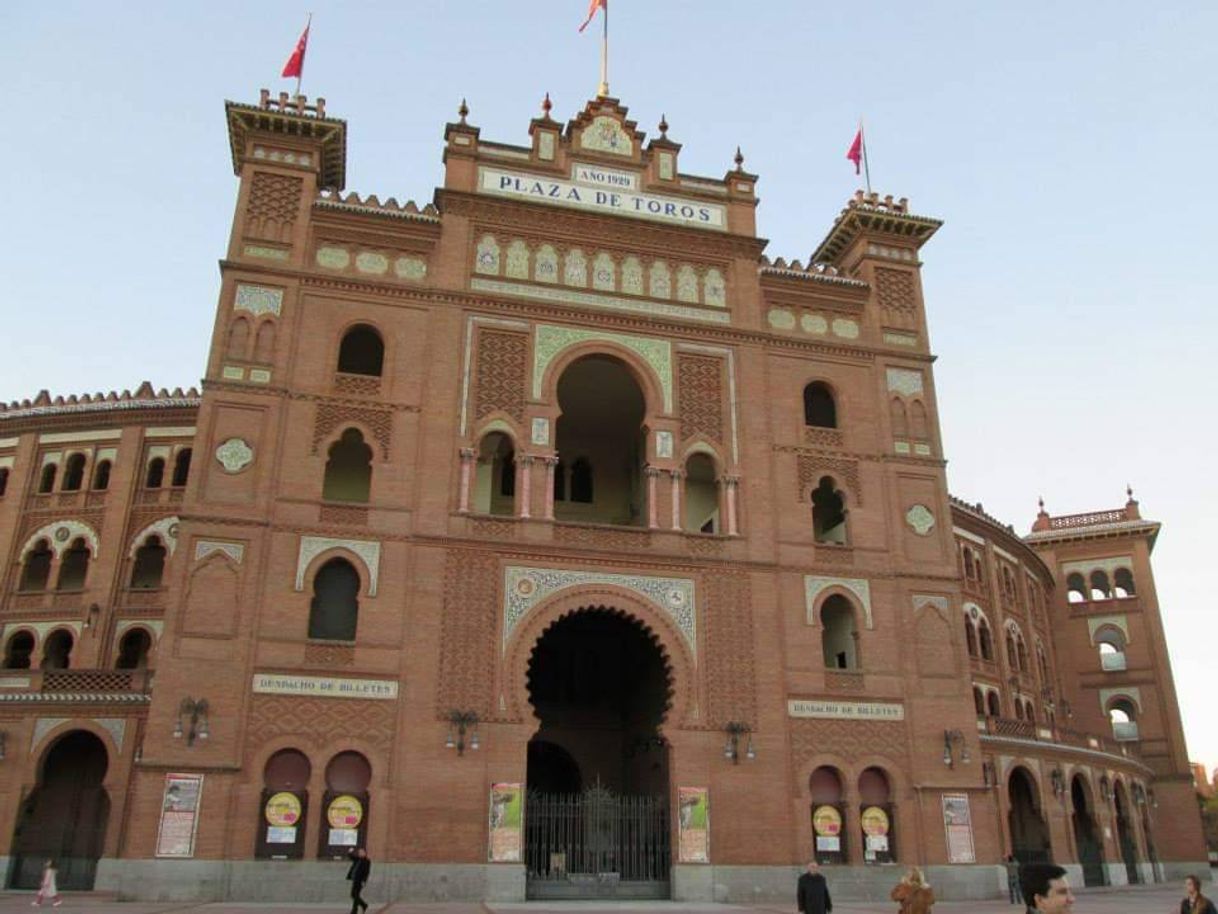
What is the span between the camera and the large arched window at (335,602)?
22.9 m

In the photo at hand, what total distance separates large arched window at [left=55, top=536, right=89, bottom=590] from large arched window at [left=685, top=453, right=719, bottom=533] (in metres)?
18.5

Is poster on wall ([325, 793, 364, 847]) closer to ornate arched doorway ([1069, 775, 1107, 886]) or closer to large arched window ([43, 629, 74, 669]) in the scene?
large arched window ([43, 629, 74, 669])

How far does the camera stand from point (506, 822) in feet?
71.6

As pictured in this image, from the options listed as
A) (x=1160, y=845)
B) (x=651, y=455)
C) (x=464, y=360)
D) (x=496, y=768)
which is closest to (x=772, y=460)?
(x=651, y=455)

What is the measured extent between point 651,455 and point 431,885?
35.4 ft

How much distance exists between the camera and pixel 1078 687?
47531 mm

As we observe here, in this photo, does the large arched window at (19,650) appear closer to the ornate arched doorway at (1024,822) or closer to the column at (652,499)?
the column at (652,499)

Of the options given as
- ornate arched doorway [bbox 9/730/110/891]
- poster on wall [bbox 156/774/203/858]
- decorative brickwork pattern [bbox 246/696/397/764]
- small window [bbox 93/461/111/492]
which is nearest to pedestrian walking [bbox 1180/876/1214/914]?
decorative brickwork pattern [bbox 246/696/397/764]

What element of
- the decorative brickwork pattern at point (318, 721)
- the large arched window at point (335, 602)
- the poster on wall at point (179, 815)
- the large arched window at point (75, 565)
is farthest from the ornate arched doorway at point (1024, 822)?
the large arched window at point (75, 565)

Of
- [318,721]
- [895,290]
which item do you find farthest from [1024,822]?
[318,721]

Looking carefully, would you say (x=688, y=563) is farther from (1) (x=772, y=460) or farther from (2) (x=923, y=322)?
(2) (x=923, y=322)

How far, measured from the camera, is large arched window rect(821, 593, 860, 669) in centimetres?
2575

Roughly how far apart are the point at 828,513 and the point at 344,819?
14.9 meters

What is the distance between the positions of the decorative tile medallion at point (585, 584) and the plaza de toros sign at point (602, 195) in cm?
971
